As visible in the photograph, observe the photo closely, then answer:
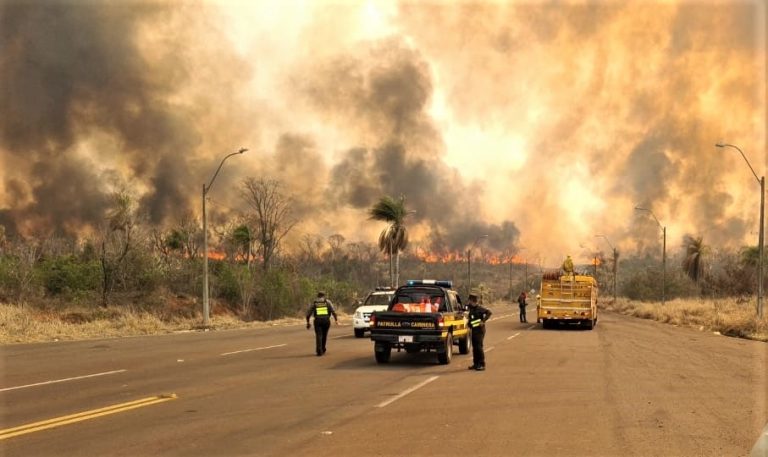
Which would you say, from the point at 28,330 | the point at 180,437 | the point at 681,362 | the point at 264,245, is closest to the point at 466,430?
the point at 180,437

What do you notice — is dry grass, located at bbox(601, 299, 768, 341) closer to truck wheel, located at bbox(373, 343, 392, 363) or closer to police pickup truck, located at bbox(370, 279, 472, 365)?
police pickup truck, located at bbox(370, 279, 472, 365)

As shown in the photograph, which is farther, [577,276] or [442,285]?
[577,276]

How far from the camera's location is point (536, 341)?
89.6 feet

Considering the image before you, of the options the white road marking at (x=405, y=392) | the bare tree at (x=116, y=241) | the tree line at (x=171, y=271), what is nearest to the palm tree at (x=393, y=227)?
the tree line at (x=171, y=271)

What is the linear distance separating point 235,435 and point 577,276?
3092cm

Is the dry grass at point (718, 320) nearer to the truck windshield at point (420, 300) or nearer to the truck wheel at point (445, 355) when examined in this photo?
the truck windshield at point (420, 300)

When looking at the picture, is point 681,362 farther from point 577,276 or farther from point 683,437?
point 577,276

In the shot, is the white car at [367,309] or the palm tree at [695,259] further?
the palm tree at [695,259]

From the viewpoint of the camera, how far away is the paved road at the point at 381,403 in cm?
876

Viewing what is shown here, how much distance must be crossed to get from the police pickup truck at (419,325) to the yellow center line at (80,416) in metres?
6.46

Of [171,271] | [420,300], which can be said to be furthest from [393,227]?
[420,300]

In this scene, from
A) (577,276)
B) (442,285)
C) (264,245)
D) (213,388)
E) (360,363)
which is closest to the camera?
(213,388)

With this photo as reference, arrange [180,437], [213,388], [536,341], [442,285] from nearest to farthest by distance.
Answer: [180,437] < [213,388] < [442,285] < [536,341]

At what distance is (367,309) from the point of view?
1131 inches
